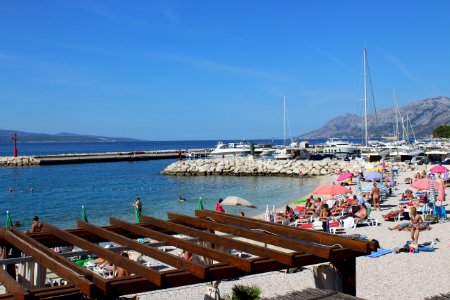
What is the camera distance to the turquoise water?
91.1 ft

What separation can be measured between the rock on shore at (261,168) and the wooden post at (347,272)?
43.2 meters

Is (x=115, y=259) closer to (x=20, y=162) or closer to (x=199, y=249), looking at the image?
(x=199, y=249)

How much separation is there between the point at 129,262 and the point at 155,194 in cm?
3259

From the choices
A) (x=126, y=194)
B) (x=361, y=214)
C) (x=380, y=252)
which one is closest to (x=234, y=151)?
(x=126, y=194)

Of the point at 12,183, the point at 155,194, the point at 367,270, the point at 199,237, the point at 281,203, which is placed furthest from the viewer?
the point at 12,183

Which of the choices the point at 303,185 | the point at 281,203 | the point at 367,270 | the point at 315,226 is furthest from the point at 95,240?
the point at 303,185

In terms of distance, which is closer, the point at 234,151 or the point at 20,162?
the point at 20,162

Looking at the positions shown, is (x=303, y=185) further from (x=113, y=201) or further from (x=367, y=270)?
(x=367, y=270)

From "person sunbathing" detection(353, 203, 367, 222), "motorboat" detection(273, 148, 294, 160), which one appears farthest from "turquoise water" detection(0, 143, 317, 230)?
"motorboat" detection(273, 148, 294, 160)

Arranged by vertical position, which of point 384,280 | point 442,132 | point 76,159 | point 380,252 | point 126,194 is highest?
point 442,132

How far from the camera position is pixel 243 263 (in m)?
4.80

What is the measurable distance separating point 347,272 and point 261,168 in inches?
1858

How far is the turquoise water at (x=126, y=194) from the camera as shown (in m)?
27.8

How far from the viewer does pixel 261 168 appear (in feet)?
173
